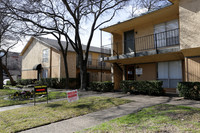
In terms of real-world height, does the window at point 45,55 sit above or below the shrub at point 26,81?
above

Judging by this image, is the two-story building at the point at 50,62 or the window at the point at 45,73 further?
the window at the point at 45,73

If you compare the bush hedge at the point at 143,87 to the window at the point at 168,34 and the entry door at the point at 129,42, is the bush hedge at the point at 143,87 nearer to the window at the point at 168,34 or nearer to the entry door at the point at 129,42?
the window at the point at 168,34

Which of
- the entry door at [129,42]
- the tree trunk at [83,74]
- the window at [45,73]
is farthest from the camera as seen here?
the window at [45,73]

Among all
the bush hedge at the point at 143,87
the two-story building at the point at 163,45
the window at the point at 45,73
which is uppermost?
the two-story building at the point at 163,45

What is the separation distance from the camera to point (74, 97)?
760cm

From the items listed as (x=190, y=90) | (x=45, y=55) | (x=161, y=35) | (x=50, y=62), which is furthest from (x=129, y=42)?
(x=45, y=55)

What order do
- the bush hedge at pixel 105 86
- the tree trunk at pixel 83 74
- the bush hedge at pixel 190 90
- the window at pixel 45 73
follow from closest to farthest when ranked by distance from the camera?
1. the bush hedge at pixel 190 90
2. the bush hedge at pixel 105 86
3. the tree trunk at pixel 83 74
4. the window at pixel 45 73

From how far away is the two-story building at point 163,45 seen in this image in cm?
838

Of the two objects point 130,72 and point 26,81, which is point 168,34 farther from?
point 26,81

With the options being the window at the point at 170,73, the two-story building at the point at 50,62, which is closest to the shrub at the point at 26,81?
the two-story building at the point at 50,62

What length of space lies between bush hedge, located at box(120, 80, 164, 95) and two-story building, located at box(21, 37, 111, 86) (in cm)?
1029

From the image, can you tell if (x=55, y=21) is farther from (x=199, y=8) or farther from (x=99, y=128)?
(x=99, y=128)

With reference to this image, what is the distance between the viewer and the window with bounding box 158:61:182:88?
37.0ft

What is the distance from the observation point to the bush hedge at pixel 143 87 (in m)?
10.1
